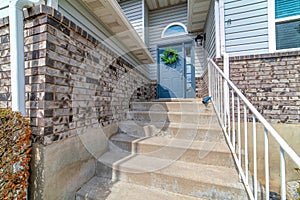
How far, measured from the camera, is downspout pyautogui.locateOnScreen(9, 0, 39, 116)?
1363mm

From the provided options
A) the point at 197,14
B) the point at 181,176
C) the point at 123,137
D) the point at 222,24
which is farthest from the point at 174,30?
the point at 181,176

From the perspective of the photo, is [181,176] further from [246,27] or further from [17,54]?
[246,27]

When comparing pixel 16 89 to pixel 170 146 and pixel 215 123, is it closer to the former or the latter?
pixel 170 146

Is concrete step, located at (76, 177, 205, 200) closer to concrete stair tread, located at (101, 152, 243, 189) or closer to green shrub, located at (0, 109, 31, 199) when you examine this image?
concrete stair tread, located at (101, 152, 243, 189)

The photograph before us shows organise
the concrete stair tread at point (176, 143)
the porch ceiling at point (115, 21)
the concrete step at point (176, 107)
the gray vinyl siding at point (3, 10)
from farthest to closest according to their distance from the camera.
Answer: the concrete step at point (176, 107)
the porch ceiling at point (115, 21)
the concrete stair tread at point (176, 143)
the gray vinyl siding at point (3, 10)

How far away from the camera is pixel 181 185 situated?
1.61 metres

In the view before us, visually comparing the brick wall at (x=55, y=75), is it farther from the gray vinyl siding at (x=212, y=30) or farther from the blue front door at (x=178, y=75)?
the blue front door at (x=178, y=75)

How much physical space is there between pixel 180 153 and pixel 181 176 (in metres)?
0.40

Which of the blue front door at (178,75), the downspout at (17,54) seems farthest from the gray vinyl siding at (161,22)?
the downspout at (17,54)

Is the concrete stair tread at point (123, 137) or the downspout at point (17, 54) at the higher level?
the downspout at point (17, 54)

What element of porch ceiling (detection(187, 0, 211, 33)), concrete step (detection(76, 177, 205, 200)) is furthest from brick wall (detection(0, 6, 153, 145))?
porch ceiling (detection(187, 0, 211, 33))

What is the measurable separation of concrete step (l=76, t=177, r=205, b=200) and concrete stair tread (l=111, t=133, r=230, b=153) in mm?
586

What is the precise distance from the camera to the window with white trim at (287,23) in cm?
272

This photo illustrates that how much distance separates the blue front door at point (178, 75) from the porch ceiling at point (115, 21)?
2047 mm
